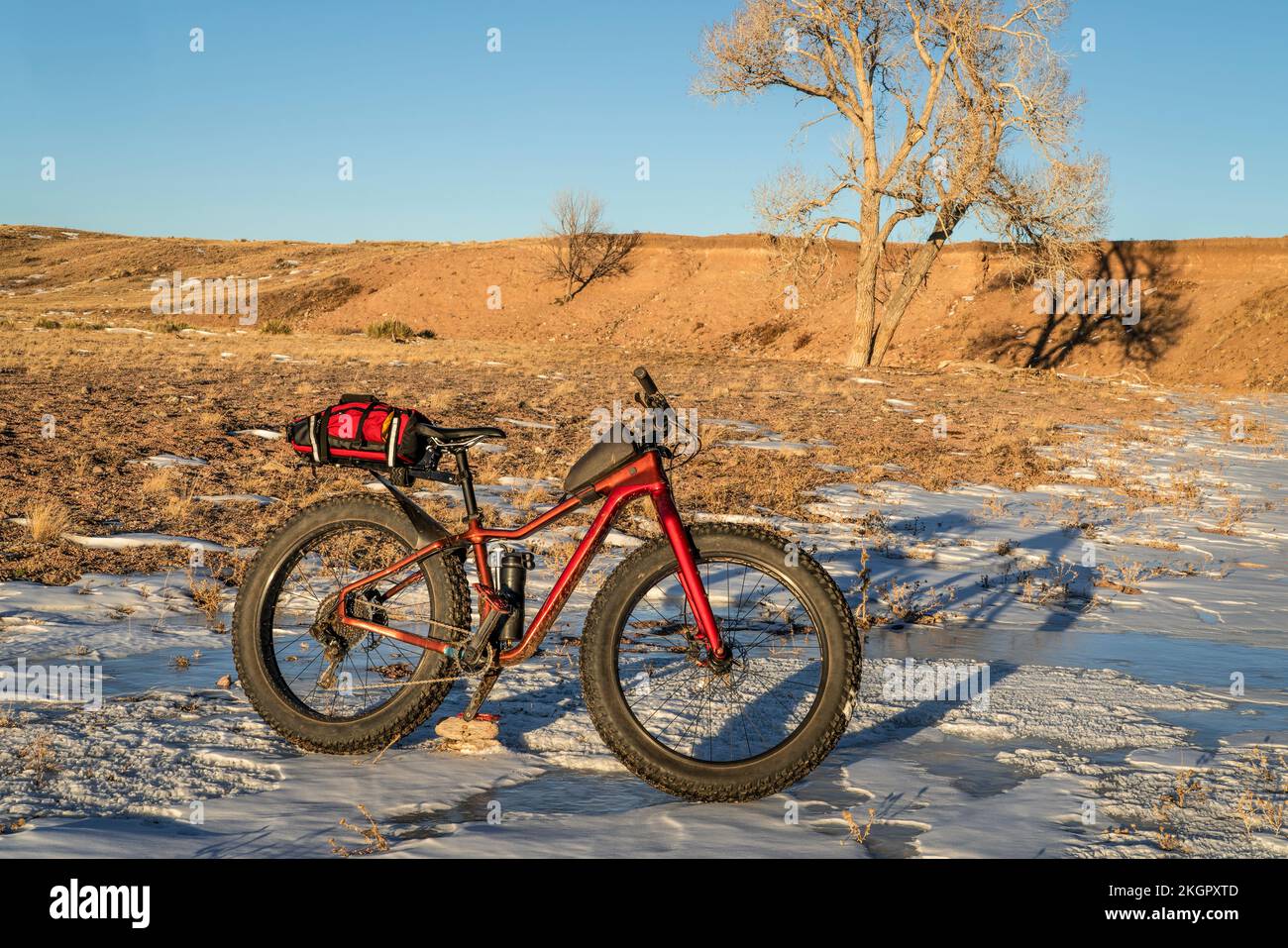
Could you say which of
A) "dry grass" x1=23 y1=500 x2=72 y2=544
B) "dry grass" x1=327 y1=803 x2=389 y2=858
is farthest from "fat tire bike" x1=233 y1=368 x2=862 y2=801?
"dry grass" x1=23 y1=500 x2=72 y2=544

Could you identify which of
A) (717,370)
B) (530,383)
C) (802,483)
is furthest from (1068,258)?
(802,483)

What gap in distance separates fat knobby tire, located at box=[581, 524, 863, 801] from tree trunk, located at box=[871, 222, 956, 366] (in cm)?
2910

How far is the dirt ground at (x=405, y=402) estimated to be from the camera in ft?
29.9

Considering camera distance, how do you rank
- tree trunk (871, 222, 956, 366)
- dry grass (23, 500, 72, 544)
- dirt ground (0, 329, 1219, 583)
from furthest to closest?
tree trunk (871, 222, 956, 366), dirt ground (0, 329, 1219, 583), dry grass (23, 500, 72, 544)

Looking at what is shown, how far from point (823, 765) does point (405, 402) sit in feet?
47.9

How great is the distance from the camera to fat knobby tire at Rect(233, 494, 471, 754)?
4.16 metres

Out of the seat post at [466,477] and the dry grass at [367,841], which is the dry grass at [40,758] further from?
the seat post at [466,477]

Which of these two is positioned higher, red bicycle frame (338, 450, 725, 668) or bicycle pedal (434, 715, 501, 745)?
red bicycle frame (338, 450, 725, 668)

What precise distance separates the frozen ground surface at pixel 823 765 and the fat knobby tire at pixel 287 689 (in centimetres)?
12

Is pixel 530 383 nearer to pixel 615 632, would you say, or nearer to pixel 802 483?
pixel 802 483

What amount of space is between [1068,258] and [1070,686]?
2748 cm

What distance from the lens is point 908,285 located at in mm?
32312

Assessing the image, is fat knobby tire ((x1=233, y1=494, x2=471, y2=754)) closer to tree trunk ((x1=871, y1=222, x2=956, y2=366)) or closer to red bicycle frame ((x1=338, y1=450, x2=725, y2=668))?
red bicycle frame ((x1=338, y1=450, x2=725, y2=668))

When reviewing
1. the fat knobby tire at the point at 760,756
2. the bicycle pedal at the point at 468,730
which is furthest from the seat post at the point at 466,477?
the bicycle pedal at the point at 468,730
